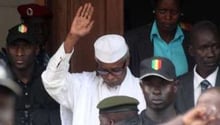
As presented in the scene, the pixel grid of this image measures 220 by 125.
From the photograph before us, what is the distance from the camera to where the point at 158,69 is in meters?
3.91

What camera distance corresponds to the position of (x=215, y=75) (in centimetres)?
423

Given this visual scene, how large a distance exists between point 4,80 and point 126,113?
1.96 m

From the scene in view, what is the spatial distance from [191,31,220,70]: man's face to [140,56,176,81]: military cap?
0.27m

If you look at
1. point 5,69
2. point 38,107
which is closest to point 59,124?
point 38,107

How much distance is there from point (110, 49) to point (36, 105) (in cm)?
63

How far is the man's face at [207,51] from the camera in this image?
13.6ft

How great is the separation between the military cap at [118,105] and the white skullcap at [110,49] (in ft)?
1.11

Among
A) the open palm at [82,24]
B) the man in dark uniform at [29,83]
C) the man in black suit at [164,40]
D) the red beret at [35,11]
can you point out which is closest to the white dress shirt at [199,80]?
the man in black suit at [164,40]

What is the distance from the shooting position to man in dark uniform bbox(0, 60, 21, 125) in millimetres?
1780

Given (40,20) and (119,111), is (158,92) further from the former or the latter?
(40,20)

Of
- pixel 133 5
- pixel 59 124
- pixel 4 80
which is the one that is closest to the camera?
pixel 4 80

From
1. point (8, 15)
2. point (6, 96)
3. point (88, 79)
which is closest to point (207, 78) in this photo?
point (88, 79)

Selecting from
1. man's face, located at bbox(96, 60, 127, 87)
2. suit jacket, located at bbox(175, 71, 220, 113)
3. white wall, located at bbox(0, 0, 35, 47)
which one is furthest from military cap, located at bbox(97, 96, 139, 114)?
white wall, located at bbox(0, 0, 35, 47)

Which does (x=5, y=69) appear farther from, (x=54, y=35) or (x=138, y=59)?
(x=54, y=35)
